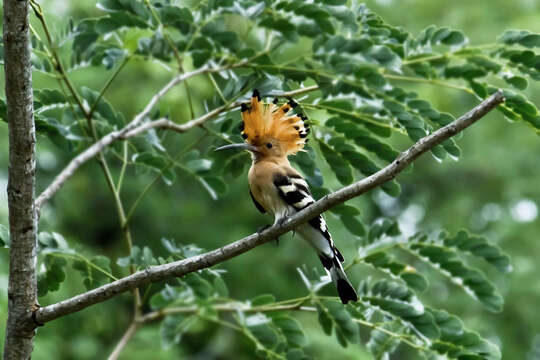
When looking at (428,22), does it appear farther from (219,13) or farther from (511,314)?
(219,13)

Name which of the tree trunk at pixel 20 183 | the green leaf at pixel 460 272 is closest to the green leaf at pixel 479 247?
the green leaf at pixel 460 272

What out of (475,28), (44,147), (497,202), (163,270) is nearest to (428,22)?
(475,28)

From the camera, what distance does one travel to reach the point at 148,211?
8.57 m

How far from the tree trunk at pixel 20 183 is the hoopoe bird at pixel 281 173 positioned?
3.24ft

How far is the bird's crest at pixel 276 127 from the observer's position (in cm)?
325

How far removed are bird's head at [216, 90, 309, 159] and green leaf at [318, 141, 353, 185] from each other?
10 centimetres

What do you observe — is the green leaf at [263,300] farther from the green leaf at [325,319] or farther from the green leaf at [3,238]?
the green leaf at [3,238]

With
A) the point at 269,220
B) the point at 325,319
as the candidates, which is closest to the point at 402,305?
the point at 325,319

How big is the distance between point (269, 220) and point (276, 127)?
12.3 ft

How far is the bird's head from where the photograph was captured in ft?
10.6

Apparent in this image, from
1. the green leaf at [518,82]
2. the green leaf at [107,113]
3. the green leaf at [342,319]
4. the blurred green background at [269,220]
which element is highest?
the blurred green background at [269,220]

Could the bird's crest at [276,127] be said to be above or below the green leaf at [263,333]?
above

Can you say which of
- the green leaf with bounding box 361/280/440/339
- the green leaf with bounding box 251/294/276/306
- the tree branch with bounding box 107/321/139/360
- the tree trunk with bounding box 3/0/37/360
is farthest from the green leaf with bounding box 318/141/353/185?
the tree trunk with bounding box 3/0/37/360

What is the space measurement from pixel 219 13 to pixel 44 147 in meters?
4.57
